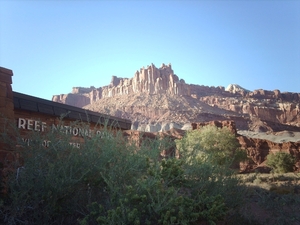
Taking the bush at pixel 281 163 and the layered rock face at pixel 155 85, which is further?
the layered rock face at pixel 155 85

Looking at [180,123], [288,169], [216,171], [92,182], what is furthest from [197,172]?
[180,123]

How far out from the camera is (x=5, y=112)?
18.9ft

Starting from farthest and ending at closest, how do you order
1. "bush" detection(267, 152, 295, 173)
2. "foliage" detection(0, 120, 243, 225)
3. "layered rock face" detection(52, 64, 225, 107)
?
"layered rock face" detection(52, 64, 225, 107), "bush" detection(267, 152, 295, 173), "foliage" detection(0, 120, 243, 225)

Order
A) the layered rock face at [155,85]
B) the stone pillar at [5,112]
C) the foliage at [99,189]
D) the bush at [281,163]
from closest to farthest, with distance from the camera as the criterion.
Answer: the foliage at [99,189], the stone pillar at [5,112], the bush at [281,163], the layered rock face at [155,85]

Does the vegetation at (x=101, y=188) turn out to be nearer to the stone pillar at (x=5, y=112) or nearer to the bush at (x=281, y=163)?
the stone pillar at (x=5, y=112)

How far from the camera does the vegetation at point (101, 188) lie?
436 centimetres

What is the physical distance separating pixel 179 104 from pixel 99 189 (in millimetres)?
107798

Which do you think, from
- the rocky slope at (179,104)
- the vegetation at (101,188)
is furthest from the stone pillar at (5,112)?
the rocky slope at (179,104)

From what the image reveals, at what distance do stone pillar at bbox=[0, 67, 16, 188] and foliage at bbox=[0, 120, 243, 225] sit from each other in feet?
1.21

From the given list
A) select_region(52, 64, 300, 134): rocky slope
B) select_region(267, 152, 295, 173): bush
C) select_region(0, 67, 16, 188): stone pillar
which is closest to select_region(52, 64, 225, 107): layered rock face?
select_region(52, 64, 300, 134): rocky slope

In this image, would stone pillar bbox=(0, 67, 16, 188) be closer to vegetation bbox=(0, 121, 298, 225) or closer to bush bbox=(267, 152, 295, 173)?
vegetation bbox=(0, 121, 298, 225)

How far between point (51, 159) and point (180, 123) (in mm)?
87876

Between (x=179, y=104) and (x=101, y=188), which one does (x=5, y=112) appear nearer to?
(x=101, y=188)

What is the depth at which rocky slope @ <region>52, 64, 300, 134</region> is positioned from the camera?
337ft
